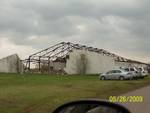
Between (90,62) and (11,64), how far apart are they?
17.6 meters

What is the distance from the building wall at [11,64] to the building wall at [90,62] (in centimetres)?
1089

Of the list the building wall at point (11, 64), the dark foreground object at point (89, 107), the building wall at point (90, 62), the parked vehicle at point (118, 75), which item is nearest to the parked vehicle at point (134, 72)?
the parked vehicle at point (118, 75)

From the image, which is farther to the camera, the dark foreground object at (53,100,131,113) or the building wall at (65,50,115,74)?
the building wall at (65,50,115,74)

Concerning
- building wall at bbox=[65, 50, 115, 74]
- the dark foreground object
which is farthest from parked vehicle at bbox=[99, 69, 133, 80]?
the dark foreground object

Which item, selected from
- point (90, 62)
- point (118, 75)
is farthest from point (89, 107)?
point (90, 62)

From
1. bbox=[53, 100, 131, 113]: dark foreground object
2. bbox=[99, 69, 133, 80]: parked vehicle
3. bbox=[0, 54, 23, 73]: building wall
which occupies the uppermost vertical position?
bbox=[0, 54, 23, 73]: building wall

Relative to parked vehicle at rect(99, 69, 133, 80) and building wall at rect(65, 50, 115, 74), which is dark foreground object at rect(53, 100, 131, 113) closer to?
parked vehicle at rect(99, 69, 133, 80)

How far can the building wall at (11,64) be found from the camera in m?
96.0

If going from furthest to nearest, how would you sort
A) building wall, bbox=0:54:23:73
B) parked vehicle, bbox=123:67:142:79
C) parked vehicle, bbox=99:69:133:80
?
building wall, bbox=0:54:23:73
parked vehicle, bbox=123:67:142:79
parked vehicle, bbox=99:69:133:80

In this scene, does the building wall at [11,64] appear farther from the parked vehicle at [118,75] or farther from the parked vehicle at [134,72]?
the parked vehicle at [118,75]

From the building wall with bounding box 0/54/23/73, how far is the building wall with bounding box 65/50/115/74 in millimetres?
10885

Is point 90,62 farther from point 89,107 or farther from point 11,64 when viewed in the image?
point 89,107

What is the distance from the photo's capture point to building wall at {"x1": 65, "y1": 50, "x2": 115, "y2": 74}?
93062mm

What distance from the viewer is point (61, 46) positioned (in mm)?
Result: 114875
